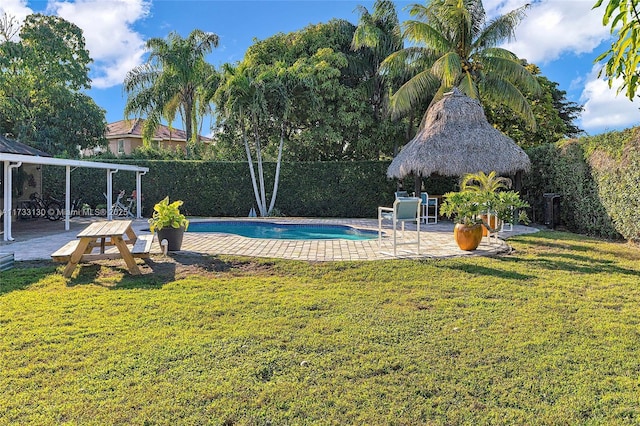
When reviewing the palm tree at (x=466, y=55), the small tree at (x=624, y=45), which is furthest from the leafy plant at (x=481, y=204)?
the palm tree at (x=466, y=55)

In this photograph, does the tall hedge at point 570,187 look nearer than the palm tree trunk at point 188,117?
Yes

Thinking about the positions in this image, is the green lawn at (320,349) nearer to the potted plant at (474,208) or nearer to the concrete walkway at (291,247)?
the concrete walkway at (291,247)

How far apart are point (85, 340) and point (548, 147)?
14718 mm

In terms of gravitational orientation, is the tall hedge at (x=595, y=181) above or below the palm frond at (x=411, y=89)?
below

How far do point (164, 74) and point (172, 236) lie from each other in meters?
16.9

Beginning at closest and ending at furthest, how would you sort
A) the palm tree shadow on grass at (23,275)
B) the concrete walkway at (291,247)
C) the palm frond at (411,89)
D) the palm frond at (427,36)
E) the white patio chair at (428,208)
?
the palm tree shadow on grass at (23,275) < the concrete walkway at (291,247) < the white patio chair at (428,208) < the palm frond at (427,36) < the palm frond at (411,89)

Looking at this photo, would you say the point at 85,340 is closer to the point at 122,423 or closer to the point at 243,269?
the point at 122,423

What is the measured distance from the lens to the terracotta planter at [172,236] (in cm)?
832

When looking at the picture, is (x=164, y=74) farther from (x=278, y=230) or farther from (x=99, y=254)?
(x=99, y=254)

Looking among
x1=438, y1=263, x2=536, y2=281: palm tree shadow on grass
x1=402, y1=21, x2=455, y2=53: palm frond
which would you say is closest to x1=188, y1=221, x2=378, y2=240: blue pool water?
x1=438, y1=263, x2=536, y2=281: palm tree shadow on grass

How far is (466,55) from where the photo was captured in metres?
16.8

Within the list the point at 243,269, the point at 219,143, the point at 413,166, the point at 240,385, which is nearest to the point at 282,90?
the point at 219,143

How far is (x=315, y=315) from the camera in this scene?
4.70m

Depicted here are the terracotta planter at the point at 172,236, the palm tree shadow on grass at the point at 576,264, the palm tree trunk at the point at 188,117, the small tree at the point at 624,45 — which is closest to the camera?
the small tree at the point at 624,45
